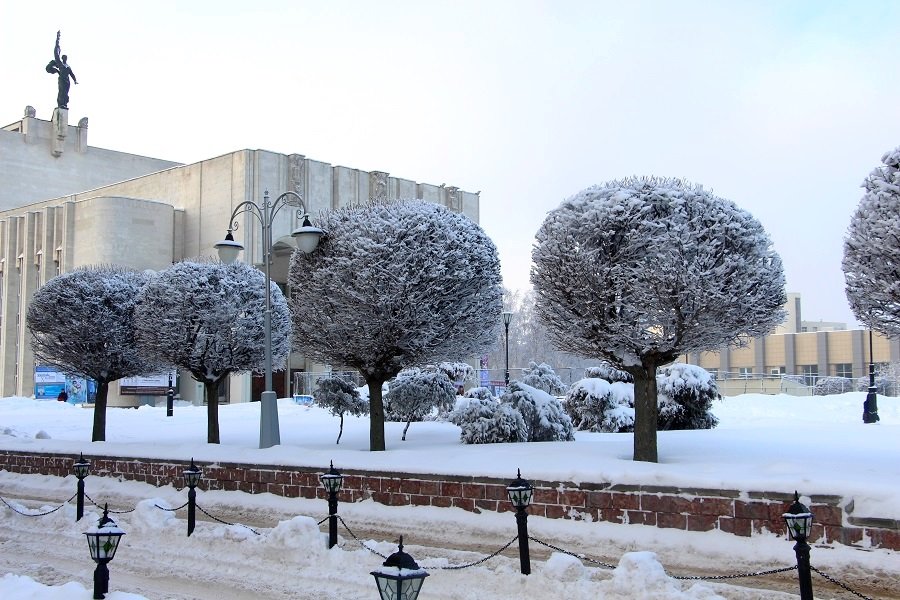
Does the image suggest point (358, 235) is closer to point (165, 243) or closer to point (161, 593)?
point (161, 593)

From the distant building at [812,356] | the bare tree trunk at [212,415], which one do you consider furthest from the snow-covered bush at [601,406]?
the distant building at [812,356]

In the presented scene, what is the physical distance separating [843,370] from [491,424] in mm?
71211

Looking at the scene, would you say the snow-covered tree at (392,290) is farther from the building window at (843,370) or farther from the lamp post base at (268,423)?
the building window at (843,370)

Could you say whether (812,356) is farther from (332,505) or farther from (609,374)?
(332,505)

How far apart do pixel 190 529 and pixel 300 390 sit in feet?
138

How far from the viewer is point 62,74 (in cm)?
6406

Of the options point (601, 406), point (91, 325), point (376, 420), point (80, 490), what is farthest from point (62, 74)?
point (80, 490)

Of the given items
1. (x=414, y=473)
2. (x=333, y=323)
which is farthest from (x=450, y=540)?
(x=333, y=323)

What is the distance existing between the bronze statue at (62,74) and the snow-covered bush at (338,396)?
178 feet

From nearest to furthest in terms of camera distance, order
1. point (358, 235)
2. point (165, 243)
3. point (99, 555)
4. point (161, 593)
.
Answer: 1. point (99, 555)
2. point (161, 593)
3. point (358, 235)
4. point (165, 243)

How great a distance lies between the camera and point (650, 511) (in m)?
9.20

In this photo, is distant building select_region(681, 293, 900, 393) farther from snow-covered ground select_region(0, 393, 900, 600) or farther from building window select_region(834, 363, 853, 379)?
snow-covered ground select_region(0, 393, 900, 600)

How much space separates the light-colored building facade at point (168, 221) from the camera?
4688cm

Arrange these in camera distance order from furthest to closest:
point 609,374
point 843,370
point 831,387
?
point 843,370 < point 831,387 < point 609,374
